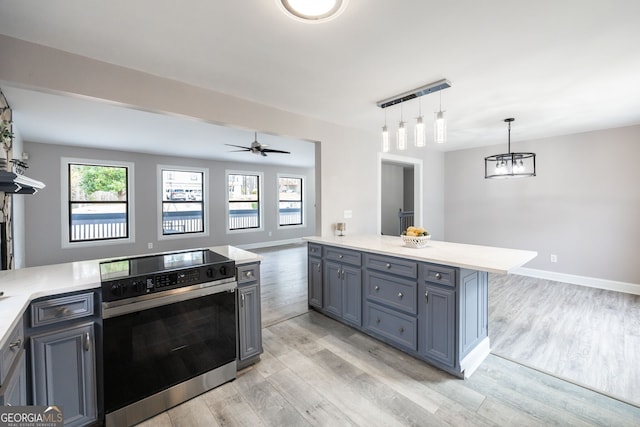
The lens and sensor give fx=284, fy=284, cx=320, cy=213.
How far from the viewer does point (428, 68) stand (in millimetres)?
2203

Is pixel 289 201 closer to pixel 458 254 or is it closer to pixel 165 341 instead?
pixel 458 254

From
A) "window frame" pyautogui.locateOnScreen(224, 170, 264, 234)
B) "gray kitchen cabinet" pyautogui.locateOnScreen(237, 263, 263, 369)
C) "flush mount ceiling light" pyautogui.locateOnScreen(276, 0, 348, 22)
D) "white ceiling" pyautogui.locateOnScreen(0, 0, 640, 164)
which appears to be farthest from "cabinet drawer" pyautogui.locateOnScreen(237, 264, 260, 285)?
"window frame" pyautogui.locateOnScreen(224, 170, 264, 234)

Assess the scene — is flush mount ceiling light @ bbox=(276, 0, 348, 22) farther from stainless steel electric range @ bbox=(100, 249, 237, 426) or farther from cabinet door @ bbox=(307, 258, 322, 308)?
cabinet door @ bbox=(307, 258, 322, 308)

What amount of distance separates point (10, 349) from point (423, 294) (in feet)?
7.94

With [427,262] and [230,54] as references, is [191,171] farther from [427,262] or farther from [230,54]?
[427,262]

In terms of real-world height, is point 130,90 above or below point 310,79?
below

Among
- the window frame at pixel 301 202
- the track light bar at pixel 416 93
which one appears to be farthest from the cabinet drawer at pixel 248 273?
the window frame at pixel 301 202

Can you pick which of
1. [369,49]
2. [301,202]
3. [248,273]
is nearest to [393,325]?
[248,273]

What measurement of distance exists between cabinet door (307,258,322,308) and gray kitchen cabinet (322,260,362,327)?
0.08 m

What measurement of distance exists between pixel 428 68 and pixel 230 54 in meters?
1.49

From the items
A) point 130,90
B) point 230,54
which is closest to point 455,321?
point 230,54

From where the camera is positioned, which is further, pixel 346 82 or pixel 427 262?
pixel 346 82

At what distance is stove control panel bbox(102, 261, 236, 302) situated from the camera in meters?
1.63

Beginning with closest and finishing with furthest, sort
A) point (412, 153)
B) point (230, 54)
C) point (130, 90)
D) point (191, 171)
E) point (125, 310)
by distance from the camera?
1. point (125, 310)
2. point (230, 54)
3. point (130, 90)
4. point (412, 153)
5. point (191, 171)
